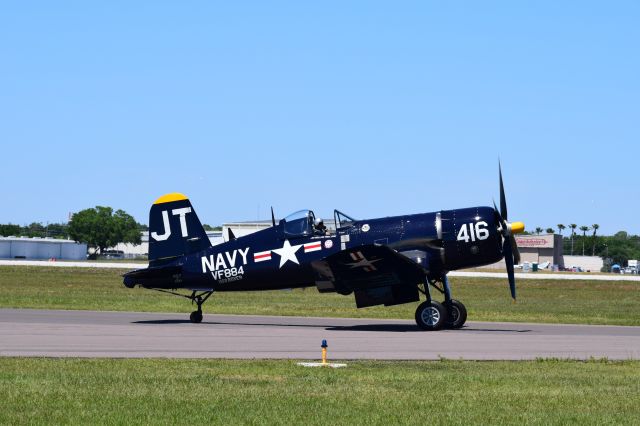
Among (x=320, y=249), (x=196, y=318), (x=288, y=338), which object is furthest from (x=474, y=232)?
(x=196, y=318)

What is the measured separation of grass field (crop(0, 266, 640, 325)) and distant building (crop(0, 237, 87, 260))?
8619cm

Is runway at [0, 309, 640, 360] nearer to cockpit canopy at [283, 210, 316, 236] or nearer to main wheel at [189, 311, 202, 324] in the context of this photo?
main wheel at [189, 311, 202, 324]

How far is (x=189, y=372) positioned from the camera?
14398 mm

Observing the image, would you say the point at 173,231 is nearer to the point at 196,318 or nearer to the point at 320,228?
the point at 196,318

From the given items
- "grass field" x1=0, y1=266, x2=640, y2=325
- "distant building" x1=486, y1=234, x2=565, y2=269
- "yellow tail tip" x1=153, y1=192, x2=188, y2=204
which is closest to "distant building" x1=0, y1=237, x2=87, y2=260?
"distant building" x1=486, y1=234, x2=565, y2=269

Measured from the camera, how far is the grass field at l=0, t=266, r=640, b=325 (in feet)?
107

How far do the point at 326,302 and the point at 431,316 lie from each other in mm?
16725

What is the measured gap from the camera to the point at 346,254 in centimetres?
2445

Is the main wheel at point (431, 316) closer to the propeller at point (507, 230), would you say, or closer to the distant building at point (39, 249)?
the propeller at point (507, 230)

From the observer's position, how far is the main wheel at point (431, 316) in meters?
24.5

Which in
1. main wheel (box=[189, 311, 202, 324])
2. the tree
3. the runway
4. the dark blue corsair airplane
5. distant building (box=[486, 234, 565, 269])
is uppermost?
the tree

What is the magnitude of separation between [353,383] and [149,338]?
8262mm

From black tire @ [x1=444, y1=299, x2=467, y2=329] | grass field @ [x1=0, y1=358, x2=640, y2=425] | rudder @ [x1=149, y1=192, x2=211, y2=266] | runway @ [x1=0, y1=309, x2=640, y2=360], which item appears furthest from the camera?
rudder @ [x1=149, y1=192, x2=211, y2=266]

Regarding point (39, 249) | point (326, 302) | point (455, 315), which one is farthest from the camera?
point (39, 249)
